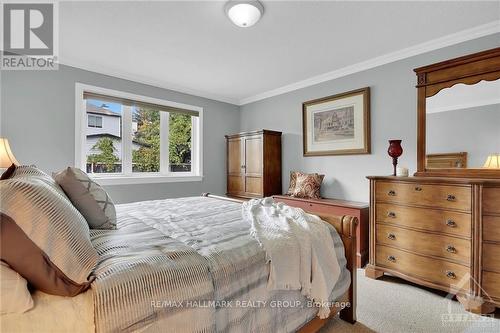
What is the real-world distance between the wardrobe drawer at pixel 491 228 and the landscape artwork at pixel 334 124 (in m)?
1.67

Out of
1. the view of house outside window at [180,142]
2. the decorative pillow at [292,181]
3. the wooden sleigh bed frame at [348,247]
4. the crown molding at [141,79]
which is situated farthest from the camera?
the view of house outside window at [180,142]

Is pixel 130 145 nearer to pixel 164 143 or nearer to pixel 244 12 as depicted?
pixel 164 143

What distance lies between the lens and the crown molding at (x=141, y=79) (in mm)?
3068

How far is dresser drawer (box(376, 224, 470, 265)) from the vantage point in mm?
1983

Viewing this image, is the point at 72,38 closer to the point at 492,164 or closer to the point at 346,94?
the point at 346,94

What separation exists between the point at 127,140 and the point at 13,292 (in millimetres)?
3172

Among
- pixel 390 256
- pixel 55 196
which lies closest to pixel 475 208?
pixel 390 256

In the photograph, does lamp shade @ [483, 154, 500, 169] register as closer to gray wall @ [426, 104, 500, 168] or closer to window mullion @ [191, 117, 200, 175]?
gray wall @ [426, 104, 500, 168]

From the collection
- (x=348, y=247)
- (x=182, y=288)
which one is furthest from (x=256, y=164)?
(x=182, y=288)

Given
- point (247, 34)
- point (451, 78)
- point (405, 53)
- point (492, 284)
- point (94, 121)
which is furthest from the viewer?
point (94, 121)

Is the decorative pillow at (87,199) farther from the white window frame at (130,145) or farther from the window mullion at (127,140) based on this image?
the window mullion at (127,140)

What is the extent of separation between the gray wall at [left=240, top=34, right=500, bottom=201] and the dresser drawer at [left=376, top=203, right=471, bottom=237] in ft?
2.17

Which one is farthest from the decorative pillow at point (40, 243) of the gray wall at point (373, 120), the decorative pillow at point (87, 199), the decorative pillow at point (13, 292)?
the gray wall at point (373, 120)

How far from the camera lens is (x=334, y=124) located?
3459 mm
